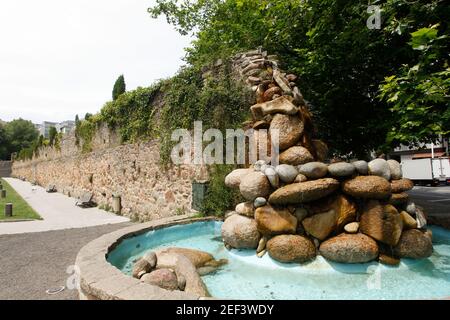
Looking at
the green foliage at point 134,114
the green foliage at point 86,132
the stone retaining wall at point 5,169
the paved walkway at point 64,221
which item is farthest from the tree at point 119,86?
the stone retaining wall at point 5,169

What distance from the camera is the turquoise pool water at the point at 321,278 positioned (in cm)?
300

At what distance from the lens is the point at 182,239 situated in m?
5.41

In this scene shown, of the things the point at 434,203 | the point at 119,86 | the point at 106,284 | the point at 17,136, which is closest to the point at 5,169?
the point at 17,136

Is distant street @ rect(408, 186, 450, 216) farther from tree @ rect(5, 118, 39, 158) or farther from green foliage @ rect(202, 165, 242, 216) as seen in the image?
tree @ rect(5, 118, 39, 158)

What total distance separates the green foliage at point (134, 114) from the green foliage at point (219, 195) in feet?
11.2

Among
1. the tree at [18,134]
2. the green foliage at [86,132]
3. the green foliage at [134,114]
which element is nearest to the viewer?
the green foliage at [134,114]

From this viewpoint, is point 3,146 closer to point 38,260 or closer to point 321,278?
point 38,260

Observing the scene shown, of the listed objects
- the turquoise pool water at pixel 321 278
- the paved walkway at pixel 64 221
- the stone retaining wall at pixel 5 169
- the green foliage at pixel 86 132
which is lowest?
the paved walkway at pixel 64 221

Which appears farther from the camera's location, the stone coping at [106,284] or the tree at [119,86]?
the tree at [119,86]

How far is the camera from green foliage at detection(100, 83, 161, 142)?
9.34 meters

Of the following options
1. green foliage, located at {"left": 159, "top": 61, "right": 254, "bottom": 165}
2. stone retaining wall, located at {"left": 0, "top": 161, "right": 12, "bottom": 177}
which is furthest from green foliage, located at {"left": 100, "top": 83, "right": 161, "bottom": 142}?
stone retaining wall, located at {"left": 0, "top": 161, "right": 12, "bottom": 177}

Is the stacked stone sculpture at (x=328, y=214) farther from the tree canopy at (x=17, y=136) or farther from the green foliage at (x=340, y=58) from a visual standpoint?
the tree canopy at (x=17, y=136)

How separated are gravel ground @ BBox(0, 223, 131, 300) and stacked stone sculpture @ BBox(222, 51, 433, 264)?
280 cm

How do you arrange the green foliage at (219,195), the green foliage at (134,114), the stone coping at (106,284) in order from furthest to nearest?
1. the green foliage at (134,114)
2. the green foliage at (219,195)
3. the stone coping at (106,284)
